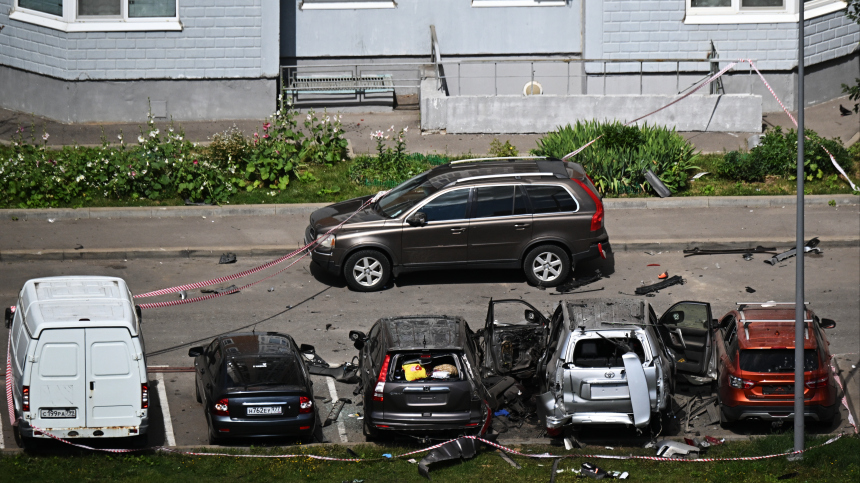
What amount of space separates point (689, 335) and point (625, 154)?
8253mm

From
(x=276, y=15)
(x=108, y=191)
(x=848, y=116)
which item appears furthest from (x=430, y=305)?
(x=848, y=116)

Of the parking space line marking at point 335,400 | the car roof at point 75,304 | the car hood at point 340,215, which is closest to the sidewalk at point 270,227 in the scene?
the car hood at point 340,215

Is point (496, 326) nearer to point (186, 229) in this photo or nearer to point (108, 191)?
point (186, 229)

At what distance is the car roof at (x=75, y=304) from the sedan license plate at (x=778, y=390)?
7.33 meters

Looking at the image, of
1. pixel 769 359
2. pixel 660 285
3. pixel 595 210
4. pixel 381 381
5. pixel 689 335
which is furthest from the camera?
pixel 660 285

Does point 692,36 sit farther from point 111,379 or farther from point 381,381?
point 111,379

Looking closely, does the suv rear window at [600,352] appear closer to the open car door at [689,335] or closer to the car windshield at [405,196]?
the open car door at [689,335]

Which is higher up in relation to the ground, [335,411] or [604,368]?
[604,368]

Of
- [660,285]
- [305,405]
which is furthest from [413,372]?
[660,285]

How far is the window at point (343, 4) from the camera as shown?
26516 millimetres

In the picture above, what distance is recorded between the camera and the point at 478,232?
16.8 metres

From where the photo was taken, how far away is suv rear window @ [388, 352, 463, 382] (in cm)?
1188

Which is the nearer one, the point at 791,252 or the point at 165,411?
the point at 165,411

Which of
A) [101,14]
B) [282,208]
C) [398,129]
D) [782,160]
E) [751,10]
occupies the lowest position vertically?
[282,208]
